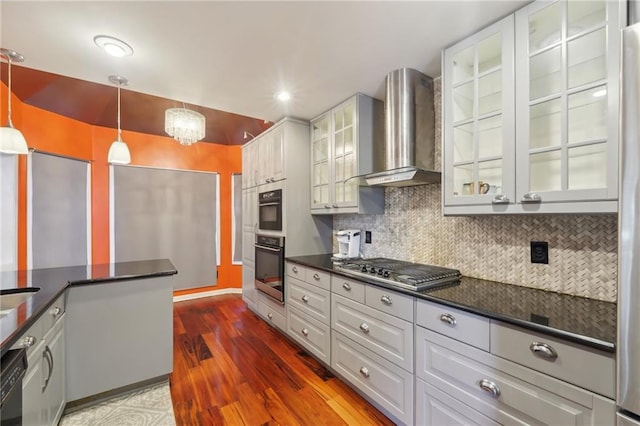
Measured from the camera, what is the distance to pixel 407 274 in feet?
5.90

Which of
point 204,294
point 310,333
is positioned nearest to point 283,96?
point 310,333

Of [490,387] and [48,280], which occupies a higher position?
[48,280]

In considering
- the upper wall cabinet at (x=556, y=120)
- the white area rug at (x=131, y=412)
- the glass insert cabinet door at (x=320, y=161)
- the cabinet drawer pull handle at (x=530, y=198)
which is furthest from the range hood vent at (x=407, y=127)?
the white area rug at (x=131, y=412)

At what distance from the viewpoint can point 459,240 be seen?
203 centimetres

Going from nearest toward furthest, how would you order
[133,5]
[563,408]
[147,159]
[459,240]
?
[563,408] → [133,5] → [459,240] → [147,159]

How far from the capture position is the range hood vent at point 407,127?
2.06 m

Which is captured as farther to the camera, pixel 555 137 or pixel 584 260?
pixel 584 260

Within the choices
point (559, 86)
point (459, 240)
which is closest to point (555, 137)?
point (559, 86)

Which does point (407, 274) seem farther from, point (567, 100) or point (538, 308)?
point (567, 100)

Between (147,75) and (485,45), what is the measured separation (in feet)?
7.68

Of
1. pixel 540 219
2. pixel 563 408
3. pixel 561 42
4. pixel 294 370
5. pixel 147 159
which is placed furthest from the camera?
pixel 147 159

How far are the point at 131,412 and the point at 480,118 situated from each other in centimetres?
296

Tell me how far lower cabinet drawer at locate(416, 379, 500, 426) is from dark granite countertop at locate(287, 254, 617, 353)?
0.49 m

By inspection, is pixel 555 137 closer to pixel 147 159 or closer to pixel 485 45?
pixel 485 45
